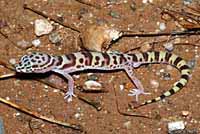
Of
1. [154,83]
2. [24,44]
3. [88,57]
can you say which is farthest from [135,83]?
[24,44]

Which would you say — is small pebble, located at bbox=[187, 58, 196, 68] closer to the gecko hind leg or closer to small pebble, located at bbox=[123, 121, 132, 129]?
the gecko hind leg

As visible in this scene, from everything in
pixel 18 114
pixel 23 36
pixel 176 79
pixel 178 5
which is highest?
pixel 178 5

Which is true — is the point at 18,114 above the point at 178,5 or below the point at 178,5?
below

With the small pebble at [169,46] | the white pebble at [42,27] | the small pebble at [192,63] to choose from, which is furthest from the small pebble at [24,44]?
the small pebble at [192,63]

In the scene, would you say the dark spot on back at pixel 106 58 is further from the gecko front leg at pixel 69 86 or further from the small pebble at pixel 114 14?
the small pebble at pixel 114 14

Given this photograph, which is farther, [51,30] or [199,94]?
[51,30]

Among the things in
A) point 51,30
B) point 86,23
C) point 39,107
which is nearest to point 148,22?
point 86,23

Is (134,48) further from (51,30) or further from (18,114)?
(18,114)
